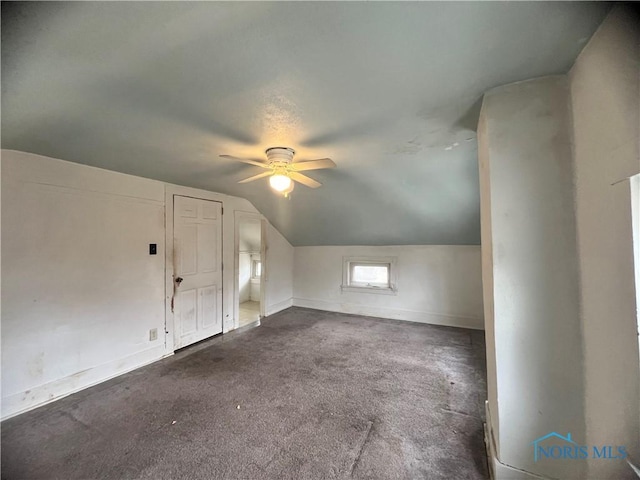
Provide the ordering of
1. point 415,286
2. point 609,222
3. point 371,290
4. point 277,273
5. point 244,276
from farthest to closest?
1. point 244,276
2. point 277,273
3. point 371,290
4. point 415,286
5. point 609,222

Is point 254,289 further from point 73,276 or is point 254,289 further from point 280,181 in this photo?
point 280,181

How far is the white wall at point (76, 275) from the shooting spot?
196cm

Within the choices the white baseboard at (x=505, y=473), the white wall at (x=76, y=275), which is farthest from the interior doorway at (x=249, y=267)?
the white baseboard at (x=505, y=473)

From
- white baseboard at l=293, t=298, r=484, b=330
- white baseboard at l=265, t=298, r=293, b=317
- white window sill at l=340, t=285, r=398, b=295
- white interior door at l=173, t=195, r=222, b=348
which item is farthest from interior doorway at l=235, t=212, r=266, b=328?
white window sill at l=340, t=285, r=398, b=295

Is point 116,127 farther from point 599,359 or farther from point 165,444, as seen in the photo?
point 599,359

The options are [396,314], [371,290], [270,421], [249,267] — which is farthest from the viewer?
[249,267]

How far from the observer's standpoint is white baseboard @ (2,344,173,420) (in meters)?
1.94

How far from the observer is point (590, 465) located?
1.12 meters

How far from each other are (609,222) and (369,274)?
150 inches

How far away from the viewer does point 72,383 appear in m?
2.24

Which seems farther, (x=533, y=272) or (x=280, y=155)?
(x=280, y=155)

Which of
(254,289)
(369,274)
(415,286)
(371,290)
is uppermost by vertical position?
(369,274)

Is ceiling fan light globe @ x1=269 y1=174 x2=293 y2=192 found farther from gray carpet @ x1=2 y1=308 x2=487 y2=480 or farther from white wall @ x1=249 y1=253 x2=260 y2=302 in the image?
white wall @ x1=249 y1=253 x2=260 y2=302

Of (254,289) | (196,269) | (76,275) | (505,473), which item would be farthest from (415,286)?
(76,275)
